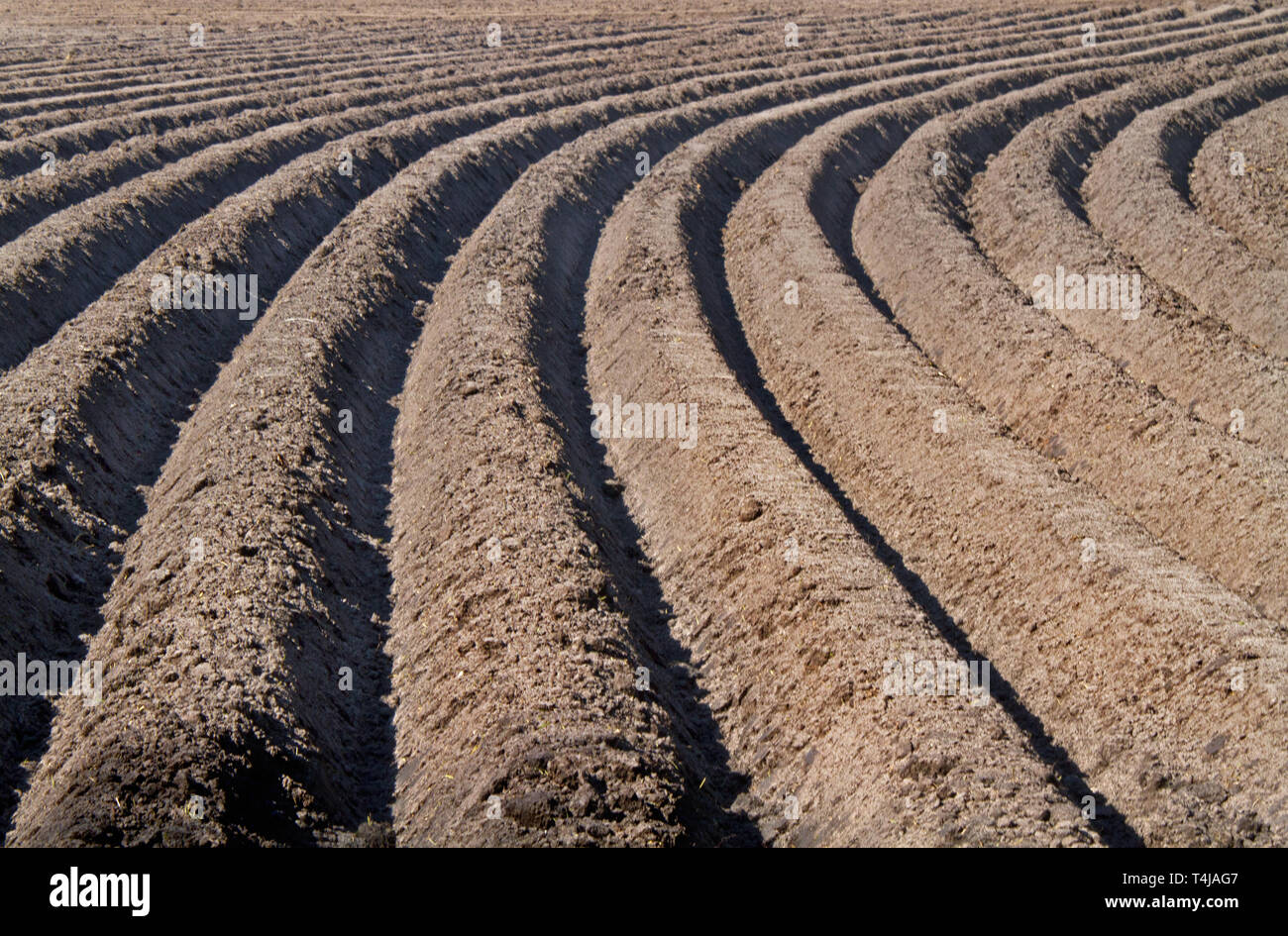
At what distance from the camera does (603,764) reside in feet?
21.2

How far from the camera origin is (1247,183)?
62.7ft

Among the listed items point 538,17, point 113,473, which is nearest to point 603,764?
point 113,473

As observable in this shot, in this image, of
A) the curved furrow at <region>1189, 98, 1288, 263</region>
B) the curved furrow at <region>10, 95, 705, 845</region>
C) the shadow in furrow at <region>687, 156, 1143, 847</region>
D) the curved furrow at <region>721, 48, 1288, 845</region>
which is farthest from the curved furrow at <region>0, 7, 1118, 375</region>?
the curved furrow at <region>1189, 98, 1288, 263</region>

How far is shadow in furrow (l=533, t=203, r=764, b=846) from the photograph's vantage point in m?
6.88

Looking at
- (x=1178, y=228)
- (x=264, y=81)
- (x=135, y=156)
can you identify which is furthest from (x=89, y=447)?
(x=264, y=81)

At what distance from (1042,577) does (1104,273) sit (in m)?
7.40

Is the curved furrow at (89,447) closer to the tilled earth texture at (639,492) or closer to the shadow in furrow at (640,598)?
the tilled earth texture at (639,492)

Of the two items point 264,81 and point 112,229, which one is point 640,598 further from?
point 264,81

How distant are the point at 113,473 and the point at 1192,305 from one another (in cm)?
1361

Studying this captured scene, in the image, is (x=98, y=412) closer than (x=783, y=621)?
No

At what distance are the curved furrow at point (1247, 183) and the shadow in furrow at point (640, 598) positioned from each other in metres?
10.8

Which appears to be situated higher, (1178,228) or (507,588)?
(1178,228)

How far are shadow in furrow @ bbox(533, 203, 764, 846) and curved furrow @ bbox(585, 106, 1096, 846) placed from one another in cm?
8
